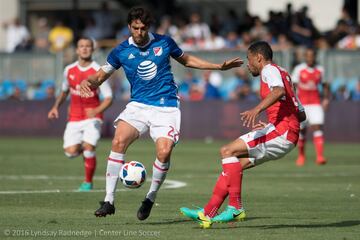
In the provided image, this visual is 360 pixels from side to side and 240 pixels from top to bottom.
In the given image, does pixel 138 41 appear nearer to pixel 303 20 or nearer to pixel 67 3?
pixel 303 20

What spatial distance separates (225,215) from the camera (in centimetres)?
1223

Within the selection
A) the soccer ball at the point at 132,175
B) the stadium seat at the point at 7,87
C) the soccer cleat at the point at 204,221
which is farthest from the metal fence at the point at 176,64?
the soccer cleat at the point at 204,221

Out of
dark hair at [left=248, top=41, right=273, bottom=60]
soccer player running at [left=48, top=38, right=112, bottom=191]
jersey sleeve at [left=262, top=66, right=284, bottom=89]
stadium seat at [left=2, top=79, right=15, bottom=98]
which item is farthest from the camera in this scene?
stadium seat at [left=2, top=79, right=15, bottom=98]

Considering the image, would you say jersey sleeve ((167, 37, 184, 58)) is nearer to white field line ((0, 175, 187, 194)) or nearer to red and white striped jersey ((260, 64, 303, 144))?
red and white striped jersey ((260, 64, 303, 144))

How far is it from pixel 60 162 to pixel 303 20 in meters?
11.1

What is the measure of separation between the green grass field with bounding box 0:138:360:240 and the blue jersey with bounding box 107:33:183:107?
1.46m

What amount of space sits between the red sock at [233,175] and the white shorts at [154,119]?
2.69ft

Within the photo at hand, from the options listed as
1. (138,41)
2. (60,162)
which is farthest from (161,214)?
(60,162)

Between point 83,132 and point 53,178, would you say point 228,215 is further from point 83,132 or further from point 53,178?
point 53,178

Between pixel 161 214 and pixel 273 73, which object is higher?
pixel 273 73

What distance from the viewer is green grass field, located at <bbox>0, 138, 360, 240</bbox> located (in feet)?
37.6

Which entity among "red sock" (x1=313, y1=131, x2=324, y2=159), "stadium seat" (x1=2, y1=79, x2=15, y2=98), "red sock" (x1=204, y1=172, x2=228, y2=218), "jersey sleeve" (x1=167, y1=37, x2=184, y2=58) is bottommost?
"stadium seat" (x1=2, y1=79, x2=15, y2=98)

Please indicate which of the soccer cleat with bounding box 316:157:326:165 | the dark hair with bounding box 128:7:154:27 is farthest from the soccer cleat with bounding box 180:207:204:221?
the soccer cleat with bounding box 316:157:326:165

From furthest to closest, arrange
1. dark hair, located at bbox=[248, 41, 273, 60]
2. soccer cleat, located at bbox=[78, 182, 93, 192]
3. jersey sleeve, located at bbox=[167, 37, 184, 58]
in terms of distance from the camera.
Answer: soccer cleat, located at bbox=[78, 182, 93, 192]
jersey sleeve, located at bbox=[167, 37, 184, 58]
dark hair, located at bbox=[248, 41, 273, 60]
